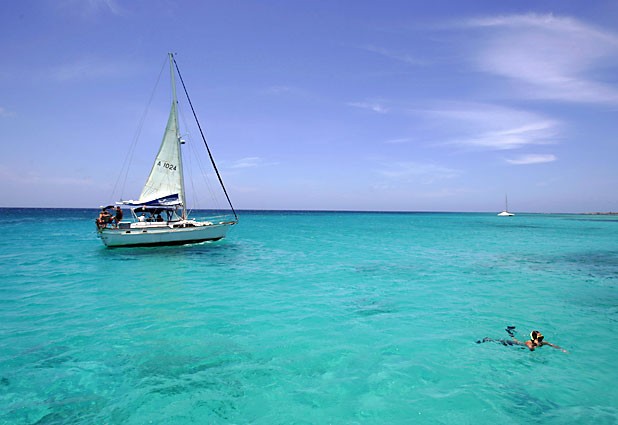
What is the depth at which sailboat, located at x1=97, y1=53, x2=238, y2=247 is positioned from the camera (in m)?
27.2

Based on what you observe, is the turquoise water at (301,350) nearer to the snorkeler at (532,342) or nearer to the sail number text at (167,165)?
the snorkeler at (532,342)

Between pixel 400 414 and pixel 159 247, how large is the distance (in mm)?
26689

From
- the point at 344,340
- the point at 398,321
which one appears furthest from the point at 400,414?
the point at 398,321

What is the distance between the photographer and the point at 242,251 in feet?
91.2

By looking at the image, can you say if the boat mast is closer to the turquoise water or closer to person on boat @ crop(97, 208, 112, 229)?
person on boat @ crop(97, 208, 112, 229)

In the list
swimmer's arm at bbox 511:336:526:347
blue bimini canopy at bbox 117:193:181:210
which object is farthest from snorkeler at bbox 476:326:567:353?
blue bimini canopy at bbox 117:193:181:210

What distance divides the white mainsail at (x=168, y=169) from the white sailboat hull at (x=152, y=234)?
2.41 meters

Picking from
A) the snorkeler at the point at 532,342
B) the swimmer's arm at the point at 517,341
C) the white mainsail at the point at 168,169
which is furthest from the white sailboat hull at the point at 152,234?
the swimmer's arm at the point at 517,341

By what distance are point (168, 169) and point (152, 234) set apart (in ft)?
18.9

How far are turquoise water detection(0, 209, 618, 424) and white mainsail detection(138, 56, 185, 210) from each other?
40.0ft

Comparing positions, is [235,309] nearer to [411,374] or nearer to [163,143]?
[411,374]

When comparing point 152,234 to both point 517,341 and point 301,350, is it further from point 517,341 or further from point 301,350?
point 517,341

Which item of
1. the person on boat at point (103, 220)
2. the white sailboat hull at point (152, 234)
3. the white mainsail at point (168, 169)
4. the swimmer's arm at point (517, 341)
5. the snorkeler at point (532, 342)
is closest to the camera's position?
the snorkeler at point (532, 342)

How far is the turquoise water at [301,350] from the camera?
235 inches
